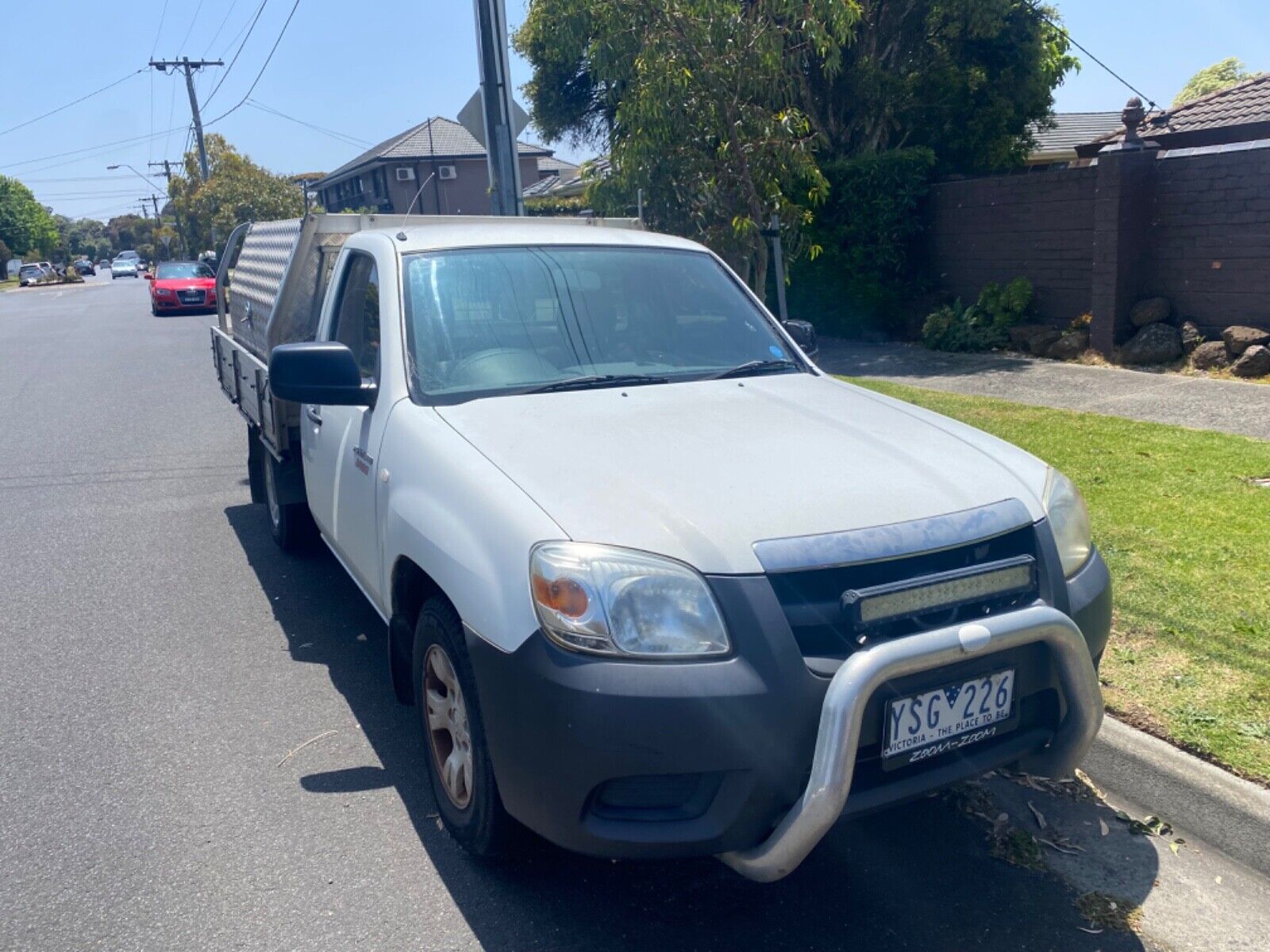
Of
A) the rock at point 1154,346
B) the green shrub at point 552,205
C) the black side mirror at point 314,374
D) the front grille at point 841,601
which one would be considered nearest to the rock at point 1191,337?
the rock at point 1154,346

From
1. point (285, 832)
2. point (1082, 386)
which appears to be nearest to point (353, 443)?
point (285, 832)

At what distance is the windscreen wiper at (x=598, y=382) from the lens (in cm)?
404

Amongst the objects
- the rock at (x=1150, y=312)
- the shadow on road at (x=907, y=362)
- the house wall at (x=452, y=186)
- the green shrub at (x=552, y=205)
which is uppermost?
the house wall at (x=452, y=186)

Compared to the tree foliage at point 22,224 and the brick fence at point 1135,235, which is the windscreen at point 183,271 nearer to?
the brick fence at point 1135,235

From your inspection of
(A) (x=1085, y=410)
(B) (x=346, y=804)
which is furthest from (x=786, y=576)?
(A) (x=1085, y=410)

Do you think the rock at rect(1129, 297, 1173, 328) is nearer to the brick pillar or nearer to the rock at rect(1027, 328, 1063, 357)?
the brick pillar

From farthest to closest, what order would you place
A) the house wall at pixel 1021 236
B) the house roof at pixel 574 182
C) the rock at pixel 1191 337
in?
the house roof at pixel 574 182 → the house wall at pixel 1021 236 → the rock at pixel 1191 337

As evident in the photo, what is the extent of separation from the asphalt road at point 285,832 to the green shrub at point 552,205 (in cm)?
2331

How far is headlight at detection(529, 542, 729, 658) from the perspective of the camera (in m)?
2.77

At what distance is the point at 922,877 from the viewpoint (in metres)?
3.41

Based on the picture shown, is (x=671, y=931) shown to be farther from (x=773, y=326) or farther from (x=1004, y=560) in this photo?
(x=773, y=326)

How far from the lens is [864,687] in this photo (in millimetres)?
2674

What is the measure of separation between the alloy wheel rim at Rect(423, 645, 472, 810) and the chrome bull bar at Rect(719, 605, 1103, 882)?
88 cm

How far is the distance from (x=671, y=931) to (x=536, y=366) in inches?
78.4
